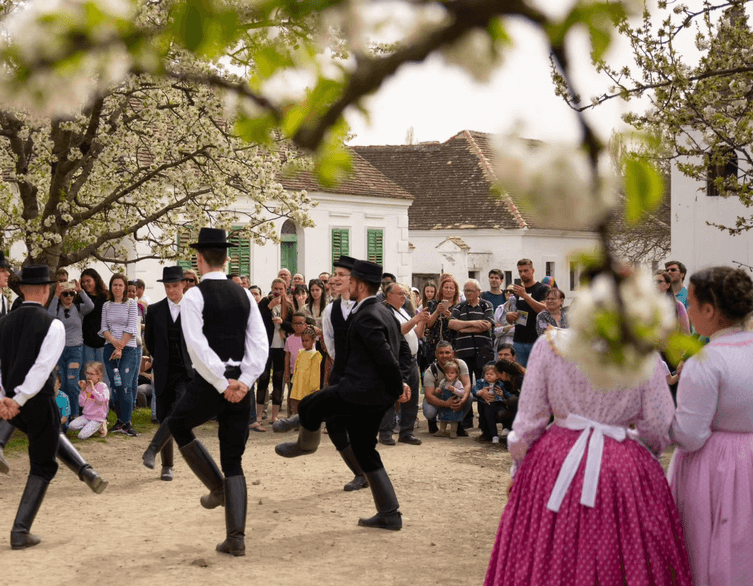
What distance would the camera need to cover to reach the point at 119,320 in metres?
11.8

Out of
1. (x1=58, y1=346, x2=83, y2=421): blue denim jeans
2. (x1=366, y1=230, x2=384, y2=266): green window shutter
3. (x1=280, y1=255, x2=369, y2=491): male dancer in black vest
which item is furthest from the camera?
(x1=366, y1=230, x2=384, y2=266): green window shutter

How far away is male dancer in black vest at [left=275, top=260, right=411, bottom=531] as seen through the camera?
6980 mm

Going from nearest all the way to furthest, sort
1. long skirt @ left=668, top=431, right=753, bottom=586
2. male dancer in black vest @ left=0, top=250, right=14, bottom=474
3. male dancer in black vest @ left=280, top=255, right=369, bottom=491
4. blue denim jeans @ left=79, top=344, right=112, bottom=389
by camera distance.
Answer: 1. long skirt @ left=668, top=431, right=753, bottom=586
2. male dancer in black vest @ left=280, top=255, right=369, bottom=491
3. male dancer in black vest @ left=0, top=250, right=14, bottom=474
4. blue denim jeans @ left=79, top=344, right=112, bottom=389

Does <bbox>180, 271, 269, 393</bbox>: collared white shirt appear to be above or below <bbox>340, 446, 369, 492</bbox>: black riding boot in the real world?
above

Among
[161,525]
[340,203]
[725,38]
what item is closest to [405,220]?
[340,203]

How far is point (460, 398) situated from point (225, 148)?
447 centimetres

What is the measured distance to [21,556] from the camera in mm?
6387

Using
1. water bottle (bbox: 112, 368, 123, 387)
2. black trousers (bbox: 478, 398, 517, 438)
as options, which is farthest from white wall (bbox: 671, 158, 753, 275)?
water bottle (bbox: 112, 368, 123, 387)

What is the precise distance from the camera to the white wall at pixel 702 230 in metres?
28.6

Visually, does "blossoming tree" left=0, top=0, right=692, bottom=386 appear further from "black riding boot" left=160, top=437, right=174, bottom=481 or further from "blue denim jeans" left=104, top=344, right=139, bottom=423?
"blue denim jeans" left=104, top=344, right=139, bottom=423

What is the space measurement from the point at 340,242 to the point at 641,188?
2859 cm

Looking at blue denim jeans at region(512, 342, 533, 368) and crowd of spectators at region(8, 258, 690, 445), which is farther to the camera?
blue denim jeans at region(512, 342, 533, 368)

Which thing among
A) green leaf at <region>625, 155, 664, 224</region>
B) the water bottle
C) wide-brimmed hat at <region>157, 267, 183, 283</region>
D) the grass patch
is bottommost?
the grass patch

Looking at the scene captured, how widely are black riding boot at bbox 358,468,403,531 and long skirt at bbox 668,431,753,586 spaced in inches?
121
